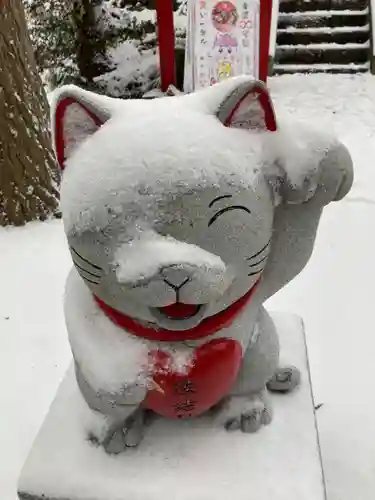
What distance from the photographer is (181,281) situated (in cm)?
93

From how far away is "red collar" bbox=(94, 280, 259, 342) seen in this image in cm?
108

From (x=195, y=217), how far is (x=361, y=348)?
4.18 feet

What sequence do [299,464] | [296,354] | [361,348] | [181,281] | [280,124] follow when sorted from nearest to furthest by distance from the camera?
[181,281] < [280,124] < [299,464] < [296,354] < [361,348]

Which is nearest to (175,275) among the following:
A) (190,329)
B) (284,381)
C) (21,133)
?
(190,329)

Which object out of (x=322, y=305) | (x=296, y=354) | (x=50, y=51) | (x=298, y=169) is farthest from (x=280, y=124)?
(x=50, y=51)

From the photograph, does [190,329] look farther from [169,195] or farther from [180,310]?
[169,195]

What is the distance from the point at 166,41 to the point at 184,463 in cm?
389

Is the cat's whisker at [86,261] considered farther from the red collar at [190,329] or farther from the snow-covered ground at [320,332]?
the snow-covered ground at [320,332]

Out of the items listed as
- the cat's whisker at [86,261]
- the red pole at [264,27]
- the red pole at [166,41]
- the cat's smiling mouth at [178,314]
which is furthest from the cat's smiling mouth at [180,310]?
the red pole at [166,41]

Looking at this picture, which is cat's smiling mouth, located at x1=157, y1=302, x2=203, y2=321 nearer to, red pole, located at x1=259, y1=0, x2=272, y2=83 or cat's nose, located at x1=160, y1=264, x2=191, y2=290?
cat's nose, located at x1=160, y1=264, x2=191, y2=290

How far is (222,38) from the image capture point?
428cm

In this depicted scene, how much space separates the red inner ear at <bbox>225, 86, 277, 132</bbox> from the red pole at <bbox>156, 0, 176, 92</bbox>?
3.69m

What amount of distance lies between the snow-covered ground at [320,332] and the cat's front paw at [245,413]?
Result: 15.5 inches

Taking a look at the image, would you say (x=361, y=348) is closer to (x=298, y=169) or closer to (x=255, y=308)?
(x=255, y=308)
